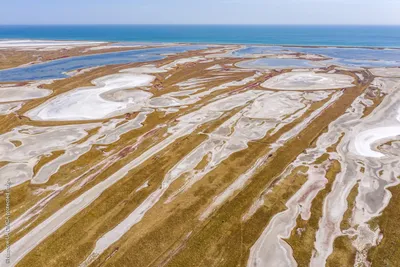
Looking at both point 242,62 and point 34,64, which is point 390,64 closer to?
point 242,62

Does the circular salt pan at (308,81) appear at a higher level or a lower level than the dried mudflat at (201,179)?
lower

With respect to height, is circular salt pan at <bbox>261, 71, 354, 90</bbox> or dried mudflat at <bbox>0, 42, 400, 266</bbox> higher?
dried mudflat at <bbox>0, 42, 400, 266</bbox>

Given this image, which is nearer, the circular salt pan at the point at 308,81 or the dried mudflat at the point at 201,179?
the dried mudflat at the point at 201,179

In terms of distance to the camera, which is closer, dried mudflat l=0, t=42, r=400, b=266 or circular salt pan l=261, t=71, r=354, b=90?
dried mudflat l=0, t=42, r=400, b=266
